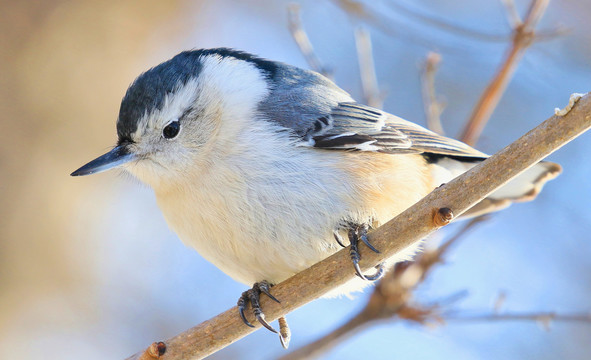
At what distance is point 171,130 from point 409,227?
34.4 inches

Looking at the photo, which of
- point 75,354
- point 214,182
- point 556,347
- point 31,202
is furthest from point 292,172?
point 556,347

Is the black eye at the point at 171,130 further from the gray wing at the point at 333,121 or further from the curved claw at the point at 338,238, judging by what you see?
the curved claw at the point at 338,238

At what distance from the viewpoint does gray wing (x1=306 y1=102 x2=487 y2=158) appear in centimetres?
205

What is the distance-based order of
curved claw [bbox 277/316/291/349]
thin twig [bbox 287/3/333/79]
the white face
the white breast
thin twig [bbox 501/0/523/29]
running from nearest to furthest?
the white breast, the white face, curved claw [bbox 277/316/291/349], thin twig [bbox 501/0/523/29], thin twig [bbox 287/3/333/79]

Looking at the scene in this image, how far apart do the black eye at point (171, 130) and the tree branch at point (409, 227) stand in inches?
24.1

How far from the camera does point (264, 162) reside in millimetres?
1914

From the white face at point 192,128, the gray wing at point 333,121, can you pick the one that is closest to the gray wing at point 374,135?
the gray wing at point 333,121

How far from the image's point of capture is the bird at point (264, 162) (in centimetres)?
189

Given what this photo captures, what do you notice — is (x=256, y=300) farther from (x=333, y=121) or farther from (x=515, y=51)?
(x=515, y=51)

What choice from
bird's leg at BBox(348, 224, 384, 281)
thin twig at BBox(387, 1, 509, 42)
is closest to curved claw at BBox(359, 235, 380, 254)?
bird's leg at BBox(348, 224, 384, 281)

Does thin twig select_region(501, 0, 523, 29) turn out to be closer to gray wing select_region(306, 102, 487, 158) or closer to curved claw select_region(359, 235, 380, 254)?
gray wing select_region(306, 102, 487, 158)

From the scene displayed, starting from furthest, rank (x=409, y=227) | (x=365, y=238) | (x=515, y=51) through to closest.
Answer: (x=515, y=51) → (x=365, y=238) → (x=409, y=227)

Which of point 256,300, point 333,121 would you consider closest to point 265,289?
point 256,300

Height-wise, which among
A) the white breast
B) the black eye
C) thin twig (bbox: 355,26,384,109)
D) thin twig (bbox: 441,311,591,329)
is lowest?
thin twig (bbox: 441,311,591,329)
